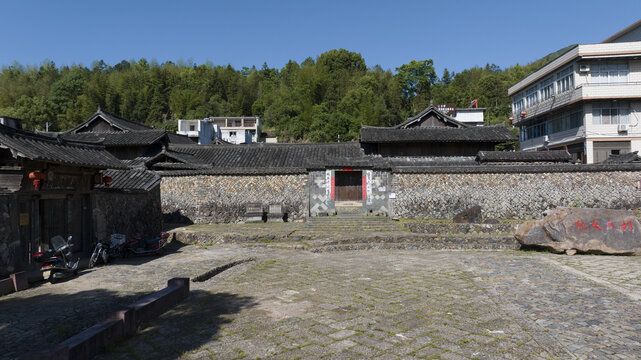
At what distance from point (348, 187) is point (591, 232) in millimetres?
12598

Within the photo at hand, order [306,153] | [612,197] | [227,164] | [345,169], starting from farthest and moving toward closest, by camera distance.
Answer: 1. [306,153]
2. [227,164]
3. [345,169]
4. [612,197]

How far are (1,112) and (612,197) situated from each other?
62.0m

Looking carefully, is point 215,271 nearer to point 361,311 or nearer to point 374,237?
point 361,311

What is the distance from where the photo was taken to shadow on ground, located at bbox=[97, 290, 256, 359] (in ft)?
14.3

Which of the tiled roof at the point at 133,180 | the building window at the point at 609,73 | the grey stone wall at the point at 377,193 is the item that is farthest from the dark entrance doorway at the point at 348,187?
the building window at the point at 609,73

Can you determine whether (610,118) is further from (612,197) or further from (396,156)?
(396,156)

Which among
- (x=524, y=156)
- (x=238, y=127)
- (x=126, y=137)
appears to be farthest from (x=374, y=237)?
(x=238, y=127)

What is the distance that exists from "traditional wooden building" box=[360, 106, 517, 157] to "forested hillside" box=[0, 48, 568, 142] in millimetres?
18473

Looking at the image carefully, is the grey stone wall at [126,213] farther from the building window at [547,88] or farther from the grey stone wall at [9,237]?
the building window at [547,88]

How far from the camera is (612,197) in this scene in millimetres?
17547

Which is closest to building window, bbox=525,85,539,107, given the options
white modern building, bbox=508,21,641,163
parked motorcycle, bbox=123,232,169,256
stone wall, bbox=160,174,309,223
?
white modern building, bbox=508,21,641,163

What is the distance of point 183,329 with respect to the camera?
5.10 m

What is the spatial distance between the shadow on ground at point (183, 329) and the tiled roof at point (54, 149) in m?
4.64

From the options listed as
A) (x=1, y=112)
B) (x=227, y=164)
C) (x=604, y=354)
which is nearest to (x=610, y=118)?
(x=227, y=164)
